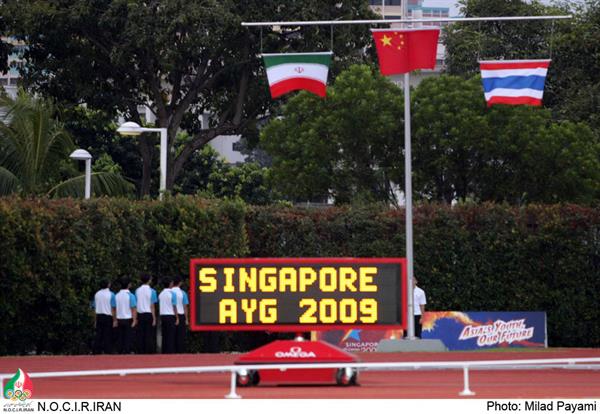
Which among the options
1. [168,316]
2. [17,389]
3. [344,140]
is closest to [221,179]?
[344,140]

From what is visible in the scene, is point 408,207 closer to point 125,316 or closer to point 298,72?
point 298,72

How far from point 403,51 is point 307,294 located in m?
10.7

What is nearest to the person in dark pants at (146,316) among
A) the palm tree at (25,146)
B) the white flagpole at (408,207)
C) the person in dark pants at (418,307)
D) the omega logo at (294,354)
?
the white flagpole at (408,207)

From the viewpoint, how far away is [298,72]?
31891 millimetres

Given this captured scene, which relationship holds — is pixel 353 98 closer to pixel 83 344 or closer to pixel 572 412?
pixel 83 344

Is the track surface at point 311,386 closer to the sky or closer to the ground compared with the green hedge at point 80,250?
closer to the ground

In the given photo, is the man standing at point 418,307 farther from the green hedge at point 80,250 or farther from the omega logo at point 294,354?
the omega logo at point 294,354

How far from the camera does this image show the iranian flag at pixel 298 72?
31.8m

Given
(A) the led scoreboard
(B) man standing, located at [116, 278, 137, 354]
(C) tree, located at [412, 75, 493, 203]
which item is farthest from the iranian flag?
(C) tree, located at [412, 75, 493, 203]

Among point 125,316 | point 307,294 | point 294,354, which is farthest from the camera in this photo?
point 125,316

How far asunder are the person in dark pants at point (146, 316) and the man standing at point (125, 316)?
17 cm

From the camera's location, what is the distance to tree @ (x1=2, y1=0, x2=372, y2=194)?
173 ft

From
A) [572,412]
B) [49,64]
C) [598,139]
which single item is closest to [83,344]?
[572,412]

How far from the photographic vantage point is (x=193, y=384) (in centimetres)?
2412
